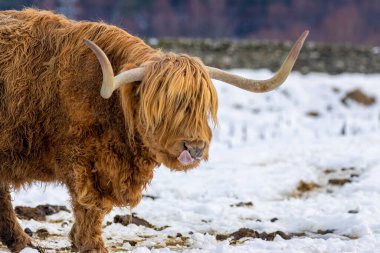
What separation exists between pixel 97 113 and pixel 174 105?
66cm

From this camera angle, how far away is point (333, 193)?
921cm

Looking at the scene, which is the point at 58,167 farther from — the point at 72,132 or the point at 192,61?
the point at 192,61

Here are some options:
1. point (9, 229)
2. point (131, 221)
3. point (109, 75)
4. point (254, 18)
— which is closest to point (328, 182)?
point (131, 221)

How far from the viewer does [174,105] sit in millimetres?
5637

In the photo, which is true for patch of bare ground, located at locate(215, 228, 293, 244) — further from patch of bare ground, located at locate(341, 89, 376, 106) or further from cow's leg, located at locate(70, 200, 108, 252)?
patch of bare ground, located at locate(341, 89, 376, 106)

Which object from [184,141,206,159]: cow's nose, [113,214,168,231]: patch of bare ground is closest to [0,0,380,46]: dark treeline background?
[113,214,168,231]: patch of bare ground

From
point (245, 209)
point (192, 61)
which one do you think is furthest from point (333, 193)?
point (192, 61)

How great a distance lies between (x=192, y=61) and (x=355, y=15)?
4118cm

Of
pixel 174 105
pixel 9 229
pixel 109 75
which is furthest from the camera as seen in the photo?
pixel 9 229

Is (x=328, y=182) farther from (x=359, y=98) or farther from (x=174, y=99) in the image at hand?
(x=359, y=98)

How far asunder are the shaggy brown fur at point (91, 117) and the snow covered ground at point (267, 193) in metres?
0.58

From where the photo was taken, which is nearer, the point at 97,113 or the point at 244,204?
the point at 97,113

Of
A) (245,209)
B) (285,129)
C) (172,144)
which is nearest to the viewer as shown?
(172,144)

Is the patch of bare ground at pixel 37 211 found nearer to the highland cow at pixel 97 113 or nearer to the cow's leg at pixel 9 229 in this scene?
the cow's leg at pixel 9 229
